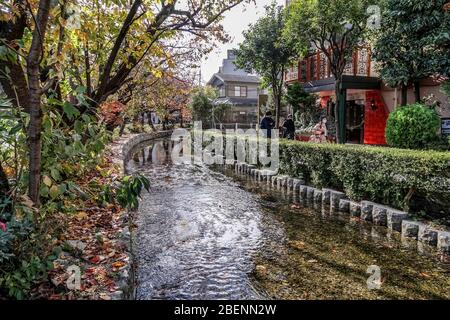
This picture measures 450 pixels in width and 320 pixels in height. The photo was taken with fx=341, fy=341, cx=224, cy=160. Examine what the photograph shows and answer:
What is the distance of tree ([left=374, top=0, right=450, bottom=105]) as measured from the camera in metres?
10.5

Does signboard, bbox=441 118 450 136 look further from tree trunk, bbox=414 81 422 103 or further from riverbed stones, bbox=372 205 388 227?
riverbed stones, bbox=372 205 388 227

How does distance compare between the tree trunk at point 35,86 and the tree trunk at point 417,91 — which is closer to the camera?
the tree trunk at point 35,86

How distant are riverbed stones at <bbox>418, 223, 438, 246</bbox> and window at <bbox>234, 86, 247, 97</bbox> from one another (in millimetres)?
40756

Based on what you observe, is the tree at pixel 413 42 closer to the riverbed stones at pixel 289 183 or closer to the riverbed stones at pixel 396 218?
the riverbed stones at pixel 289 183

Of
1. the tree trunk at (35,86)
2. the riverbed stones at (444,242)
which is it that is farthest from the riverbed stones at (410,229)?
the tree trunk at (35,86)

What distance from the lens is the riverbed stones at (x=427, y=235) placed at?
5.54 metres

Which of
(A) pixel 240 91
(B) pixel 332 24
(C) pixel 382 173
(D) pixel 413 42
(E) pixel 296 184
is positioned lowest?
(E) pixel 296 184

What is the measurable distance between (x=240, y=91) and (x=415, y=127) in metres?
36.2

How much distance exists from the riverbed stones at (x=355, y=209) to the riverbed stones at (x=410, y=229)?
1.22 meters

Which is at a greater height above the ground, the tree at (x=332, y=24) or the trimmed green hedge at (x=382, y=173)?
the tree at (x=332, y=24)

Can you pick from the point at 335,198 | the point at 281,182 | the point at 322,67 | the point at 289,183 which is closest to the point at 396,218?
the point at 335,198

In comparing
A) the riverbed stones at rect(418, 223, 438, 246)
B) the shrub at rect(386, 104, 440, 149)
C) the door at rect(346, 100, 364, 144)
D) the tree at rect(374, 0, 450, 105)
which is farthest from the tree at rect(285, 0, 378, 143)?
the riverbed stones at rect(418, 223, 438, 246)

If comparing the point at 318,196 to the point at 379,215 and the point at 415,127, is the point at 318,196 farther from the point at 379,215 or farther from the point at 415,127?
the point at 415,127

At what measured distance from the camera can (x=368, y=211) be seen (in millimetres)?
6996
